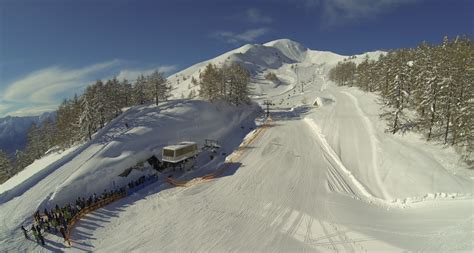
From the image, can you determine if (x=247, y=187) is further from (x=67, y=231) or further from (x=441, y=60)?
(x=441, y=60)

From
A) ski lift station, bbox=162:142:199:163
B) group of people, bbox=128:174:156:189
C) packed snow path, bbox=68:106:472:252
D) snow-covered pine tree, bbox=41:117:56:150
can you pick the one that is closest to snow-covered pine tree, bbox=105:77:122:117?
snow-covered pine tree, bbox=41:117:56:150

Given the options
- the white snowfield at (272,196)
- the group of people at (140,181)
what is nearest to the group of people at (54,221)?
the white snowfield at (272,196)

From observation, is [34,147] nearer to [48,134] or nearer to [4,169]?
[48,134]

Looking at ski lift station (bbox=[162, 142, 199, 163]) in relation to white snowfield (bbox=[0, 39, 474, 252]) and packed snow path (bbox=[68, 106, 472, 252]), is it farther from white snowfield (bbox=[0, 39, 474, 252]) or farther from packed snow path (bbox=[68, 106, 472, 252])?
packed snow path (bbox=[68, 106, 472, 252])

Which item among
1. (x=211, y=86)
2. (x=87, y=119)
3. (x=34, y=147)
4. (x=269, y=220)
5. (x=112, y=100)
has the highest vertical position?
(x=211, y=86)

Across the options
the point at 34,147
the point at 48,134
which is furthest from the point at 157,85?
the point at 34,147

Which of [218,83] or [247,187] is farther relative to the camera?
[218,83]

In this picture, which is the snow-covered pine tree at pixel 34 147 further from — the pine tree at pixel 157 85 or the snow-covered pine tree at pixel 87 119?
the pine tree at pixel 157 85

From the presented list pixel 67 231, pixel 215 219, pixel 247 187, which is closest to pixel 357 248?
pixel 215 219
